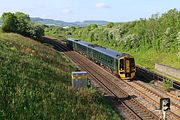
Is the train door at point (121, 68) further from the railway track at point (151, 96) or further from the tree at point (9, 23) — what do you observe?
the tree at point (9, 23)

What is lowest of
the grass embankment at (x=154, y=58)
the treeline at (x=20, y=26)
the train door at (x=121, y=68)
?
the grass embankment at (x=154, y=58)

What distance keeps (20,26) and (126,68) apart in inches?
1747

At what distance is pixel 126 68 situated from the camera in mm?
35344

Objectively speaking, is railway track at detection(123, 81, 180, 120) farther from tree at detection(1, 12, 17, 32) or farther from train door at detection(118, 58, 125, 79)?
tree at detection(1, 12, 17, 32)

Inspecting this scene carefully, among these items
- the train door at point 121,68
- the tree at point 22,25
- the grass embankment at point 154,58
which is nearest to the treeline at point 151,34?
the grass embankment at point 154,58

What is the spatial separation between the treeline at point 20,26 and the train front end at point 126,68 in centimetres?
4297

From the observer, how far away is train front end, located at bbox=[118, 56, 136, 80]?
3500 centimetres

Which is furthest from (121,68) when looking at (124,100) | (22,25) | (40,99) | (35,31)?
(35,31)

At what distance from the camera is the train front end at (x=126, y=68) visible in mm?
35000

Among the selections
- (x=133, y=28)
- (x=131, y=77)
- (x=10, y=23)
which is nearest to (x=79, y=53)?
(x=133, y=28)

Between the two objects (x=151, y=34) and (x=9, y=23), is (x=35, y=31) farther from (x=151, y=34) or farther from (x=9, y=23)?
(x=151, y=34)

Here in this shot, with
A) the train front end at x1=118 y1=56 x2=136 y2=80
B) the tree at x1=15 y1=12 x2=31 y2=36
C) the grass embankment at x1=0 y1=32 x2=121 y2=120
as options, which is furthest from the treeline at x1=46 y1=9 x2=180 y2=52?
the grass embankment at x1=0 y1=32 x2=121 y2=120

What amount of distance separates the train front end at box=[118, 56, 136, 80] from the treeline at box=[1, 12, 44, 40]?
4297cm

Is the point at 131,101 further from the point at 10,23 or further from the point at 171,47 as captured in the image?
the point at 10,23
